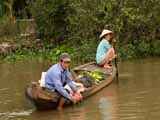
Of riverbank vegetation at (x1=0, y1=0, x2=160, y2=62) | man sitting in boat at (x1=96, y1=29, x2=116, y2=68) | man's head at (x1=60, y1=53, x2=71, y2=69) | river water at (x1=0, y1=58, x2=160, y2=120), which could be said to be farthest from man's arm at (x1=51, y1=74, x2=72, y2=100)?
riverbank vegetation at (x1=0, y1=0, x2=160, y2=62)

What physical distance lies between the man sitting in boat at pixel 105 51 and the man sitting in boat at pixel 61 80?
418cm

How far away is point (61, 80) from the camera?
1098 cm

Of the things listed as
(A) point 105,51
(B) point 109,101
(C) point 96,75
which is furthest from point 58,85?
(A) point 105,51

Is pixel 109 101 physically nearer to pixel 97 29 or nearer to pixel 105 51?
pixel 105 51

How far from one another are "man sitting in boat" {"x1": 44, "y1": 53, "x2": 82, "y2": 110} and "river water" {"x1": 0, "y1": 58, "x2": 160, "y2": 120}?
30cm

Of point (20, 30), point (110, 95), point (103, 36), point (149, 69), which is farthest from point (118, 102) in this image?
point (20, 30)

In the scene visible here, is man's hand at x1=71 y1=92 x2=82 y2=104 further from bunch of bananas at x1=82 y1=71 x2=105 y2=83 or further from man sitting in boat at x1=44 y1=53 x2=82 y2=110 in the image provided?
bunch of bananas at x1=82 y1=71 x2=105 y2=83

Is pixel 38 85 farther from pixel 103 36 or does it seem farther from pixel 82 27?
pixel 82 27

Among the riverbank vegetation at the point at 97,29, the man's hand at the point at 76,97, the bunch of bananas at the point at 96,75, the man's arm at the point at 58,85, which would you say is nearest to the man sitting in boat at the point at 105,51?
the bunch of bananas at the point at 96,75

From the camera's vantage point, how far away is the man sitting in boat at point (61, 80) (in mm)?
10641

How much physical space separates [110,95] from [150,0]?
9.28 metres

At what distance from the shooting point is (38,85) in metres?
10.7

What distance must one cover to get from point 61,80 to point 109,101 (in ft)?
4.95

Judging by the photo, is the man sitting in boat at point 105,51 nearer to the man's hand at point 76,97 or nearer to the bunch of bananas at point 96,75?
the bunch of bananas at point 96,75
